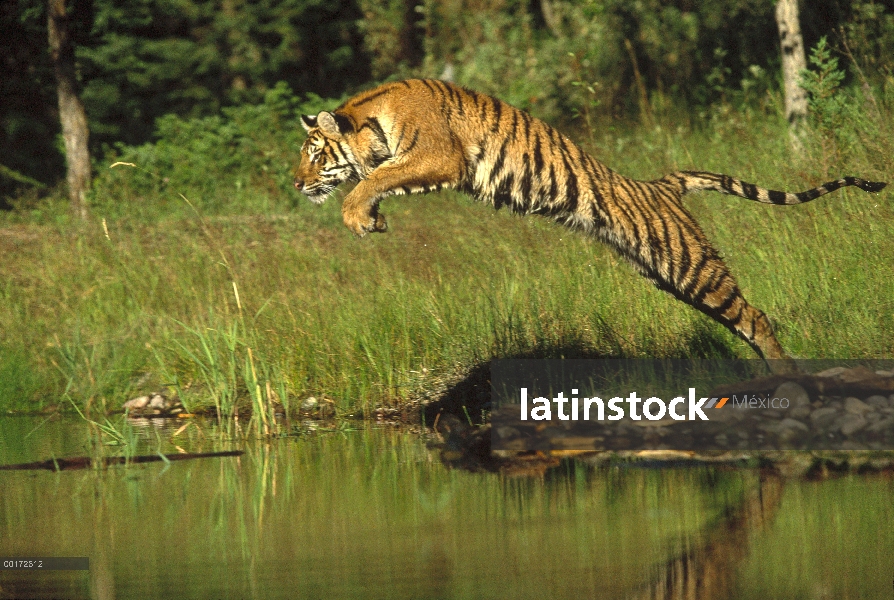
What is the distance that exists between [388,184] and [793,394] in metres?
2.55

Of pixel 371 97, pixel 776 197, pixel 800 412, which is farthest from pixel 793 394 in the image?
pixel 371 97

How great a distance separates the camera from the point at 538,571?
468cm

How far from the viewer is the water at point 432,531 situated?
457cm

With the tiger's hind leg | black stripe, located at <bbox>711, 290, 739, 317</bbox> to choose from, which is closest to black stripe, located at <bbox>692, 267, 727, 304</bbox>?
the tiger's hind leg

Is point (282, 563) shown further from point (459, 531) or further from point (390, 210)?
point (390, 210)

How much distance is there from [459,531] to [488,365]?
302cm

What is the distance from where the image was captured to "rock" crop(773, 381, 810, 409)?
695 centimetres

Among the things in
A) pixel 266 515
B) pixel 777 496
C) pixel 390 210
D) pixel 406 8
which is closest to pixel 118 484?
pixel 266 515

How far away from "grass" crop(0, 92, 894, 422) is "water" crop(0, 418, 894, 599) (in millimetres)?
1425

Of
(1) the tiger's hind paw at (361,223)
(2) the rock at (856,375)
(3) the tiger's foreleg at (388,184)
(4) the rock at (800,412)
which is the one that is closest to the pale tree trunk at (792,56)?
(2) the rock at (856,375)

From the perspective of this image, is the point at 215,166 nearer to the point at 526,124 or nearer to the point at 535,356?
the point at 535,356

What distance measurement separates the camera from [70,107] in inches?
597

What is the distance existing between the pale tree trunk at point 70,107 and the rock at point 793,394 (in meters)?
9.48

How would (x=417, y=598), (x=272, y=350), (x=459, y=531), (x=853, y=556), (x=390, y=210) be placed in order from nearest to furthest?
(x=417, y=598), (x=853, y=556), (x=459, y=531), (x=272, y=350), (x=390, y=210)
